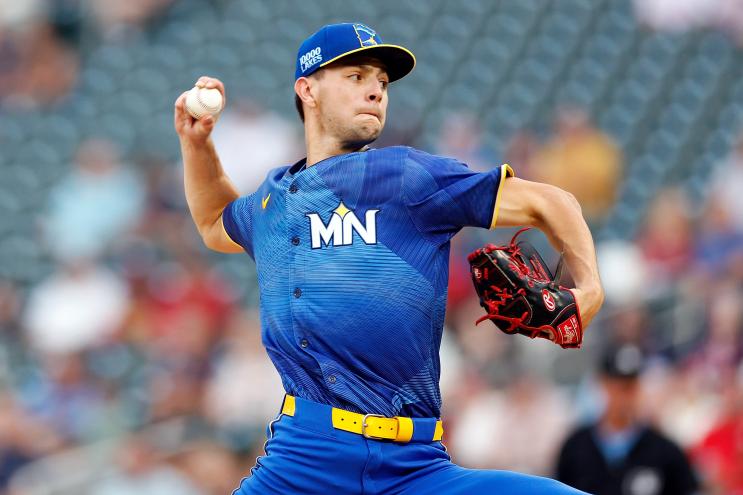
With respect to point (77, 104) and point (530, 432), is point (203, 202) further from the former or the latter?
point (77, 104)

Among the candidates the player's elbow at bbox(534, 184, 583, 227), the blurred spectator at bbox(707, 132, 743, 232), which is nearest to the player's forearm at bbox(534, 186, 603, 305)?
the player's elbow at bbox(534, 184, 583, 227)

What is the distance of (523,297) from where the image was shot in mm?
3736

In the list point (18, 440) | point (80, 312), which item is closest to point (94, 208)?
point (80, 312)

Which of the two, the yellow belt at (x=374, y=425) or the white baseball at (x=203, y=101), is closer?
the yellow belt at (x=374, y=425)

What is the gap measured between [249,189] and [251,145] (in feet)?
1.59

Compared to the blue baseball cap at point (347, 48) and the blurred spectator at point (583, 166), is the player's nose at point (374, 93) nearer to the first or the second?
the blue baseball cap at point (347, 48)

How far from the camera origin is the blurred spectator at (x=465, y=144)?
10.3 m

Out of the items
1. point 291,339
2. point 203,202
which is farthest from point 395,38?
point 291,339

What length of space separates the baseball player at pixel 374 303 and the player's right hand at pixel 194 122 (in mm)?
621

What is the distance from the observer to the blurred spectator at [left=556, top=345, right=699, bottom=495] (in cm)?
603

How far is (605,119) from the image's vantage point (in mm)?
10797

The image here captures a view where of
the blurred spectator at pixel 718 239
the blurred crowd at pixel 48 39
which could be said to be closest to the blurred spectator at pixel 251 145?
the blurred crowd at pixel 48 39

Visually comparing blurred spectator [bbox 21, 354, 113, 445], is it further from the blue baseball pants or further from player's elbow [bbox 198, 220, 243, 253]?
the blue baseball pants

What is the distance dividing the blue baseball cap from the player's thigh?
1350 mm
